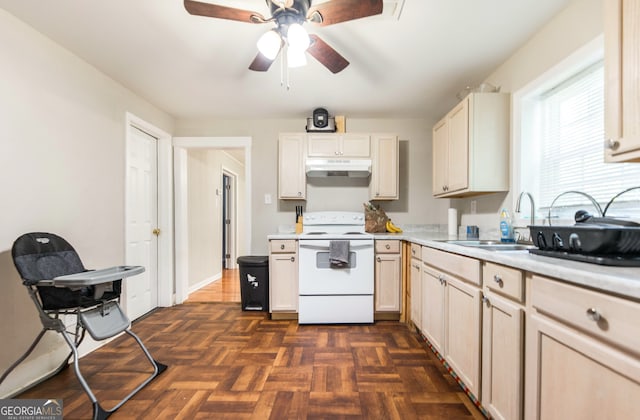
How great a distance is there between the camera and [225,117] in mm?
3422

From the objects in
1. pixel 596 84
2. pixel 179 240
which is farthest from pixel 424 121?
pixel 179 240

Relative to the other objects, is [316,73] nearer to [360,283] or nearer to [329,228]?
[329,228]

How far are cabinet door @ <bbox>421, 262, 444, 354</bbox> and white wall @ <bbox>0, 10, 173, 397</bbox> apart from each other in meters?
2.60

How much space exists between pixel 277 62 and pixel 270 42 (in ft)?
2.45

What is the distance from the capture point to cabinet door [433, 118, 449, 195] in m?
2.55

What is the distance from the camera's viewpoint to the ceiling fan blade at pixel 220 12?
133 centimetres

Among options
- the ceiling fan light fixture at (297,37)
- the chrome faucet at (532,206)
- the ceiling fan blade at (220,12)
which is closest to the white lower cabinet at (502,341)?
the chrome faucet at (532,206)

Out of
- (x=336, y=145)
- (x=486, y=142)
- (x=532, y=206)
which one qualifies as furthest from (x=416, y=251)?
(x=336, y=145)

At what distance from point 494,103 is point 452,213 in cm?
109

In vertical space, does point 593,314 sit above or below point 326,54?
below

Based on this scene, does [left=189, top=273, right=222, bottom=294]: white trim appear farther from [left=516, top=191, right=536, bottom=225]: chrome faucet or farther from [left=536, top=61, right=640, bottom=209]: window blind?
[left=536, top=61, right=640, bottom=209]: window blind

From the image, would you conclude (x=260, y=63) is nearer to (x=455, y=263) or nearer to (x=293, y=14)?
(x=293, y=14)

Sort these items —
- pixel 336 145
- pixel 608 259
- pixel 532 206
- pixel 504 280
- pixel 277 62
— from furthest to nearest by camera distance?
pixel 336 145
pixel 277 62
pixel 532 206
pixel 504 280
pixel 608 259

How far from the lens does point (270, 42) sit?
1.49 m
